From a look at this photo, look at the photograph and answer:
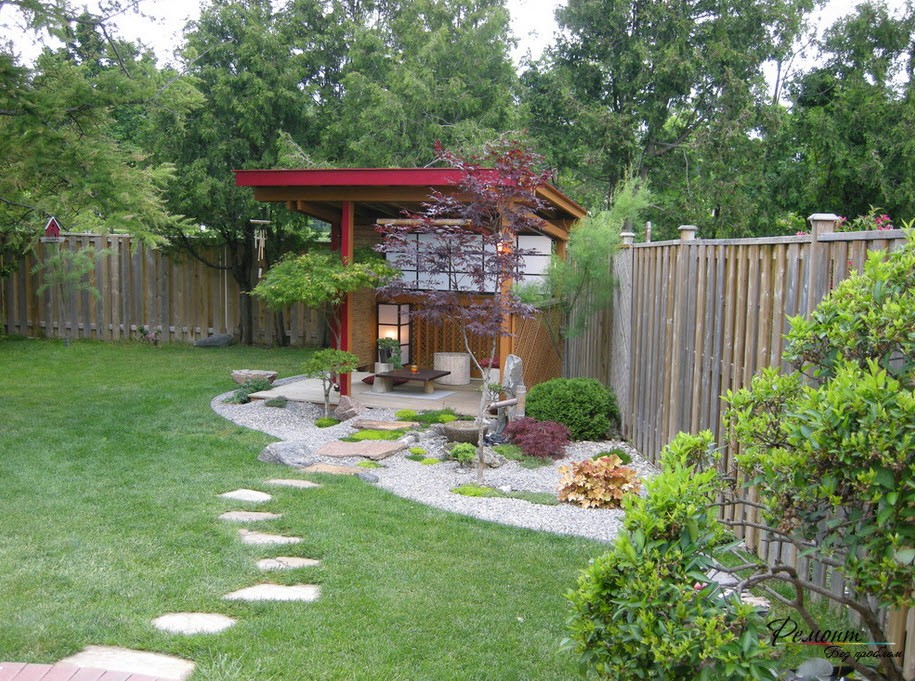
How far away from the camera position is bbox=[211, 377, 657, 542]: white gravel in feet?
18.6

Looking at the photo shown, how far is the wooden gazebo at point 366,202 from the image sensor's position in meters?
9.69

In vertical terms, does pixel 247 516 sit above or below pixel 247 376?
below

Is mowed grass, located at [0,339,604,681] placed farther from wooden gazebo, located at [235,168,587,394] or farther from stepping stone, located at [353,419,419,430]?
wooden gazebo, located at [235,168,587,394]

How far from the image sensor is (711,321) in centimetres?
583

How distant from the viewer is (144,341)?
56.0 feet

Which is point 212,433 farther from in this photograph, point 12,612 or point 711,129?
point 711,129

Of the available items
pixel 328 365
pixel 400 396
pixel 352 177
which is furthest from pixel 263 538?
pixel 400 396


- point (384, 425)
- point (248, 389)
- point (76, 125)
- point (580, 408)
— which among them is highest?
point (76, 125)

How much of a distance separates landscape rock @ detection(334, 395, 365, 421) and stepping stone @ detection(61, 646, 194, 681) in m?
6.51

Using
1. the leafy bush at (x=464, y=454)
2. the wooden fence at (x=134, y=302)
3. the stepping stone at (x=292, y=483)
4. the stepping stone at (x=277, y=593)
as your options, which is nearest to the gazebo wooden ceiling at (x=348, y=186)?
the leafy bush at (x=464, y=454)

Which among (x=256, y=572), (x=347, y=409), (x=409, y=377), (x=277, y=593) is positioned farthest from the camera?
(x=409, y=377)

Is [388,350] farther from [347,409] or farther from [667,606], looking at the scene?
[667,606]

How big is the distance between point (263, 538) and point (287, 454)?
8.37ft

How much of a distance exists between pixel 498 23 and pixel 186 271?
865 centimetres
